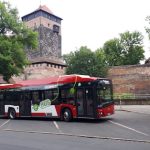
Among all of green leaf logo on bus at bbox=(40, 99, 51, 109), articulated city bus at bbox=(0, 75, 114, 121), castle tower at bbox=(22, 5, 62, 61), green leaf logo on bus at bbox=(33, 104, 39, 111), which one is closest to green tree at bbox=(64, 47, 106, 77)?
castle tower at bbox=(22, 5, 62, 61)

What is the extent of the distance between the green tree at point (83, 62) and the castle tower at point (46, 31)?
20.6 metres

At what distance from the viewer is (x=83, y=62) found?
240 feet

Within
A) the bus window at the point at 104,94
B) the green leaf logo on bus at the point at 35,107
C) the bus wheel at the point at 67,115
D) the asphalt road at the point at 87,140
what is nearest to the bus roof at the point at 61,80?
the bus window at the point at 104,94

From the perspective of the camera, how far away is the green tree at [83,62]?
71688 mm

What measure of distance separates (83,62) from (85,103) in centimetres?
5112

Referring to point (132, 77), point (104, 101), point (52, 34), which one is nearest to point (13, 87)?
point (104, 101)

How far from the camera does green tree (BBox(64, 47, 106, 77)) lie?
235 ft

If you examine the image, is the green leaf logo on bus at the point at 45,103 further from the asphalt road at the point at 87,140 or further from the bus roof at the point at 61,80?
the asphalt road at the point at 87,140

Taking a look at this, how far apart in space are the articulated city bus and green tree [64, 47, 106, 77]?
43.7m

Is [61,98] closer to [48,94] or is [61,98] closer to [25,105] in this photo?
[48,94]

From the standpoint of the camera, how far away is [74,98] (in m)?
22.9

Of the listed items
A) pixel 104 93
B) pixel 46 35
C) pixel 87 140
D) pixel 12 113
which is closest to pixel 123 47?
pixel 46 35

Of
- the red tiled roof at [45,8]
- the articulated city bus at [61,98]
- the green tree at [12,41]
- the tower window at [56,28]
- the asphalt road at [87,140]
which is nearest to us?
the asphalt road at [87,140]

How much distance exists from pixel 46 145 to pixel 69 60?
2422 inches
